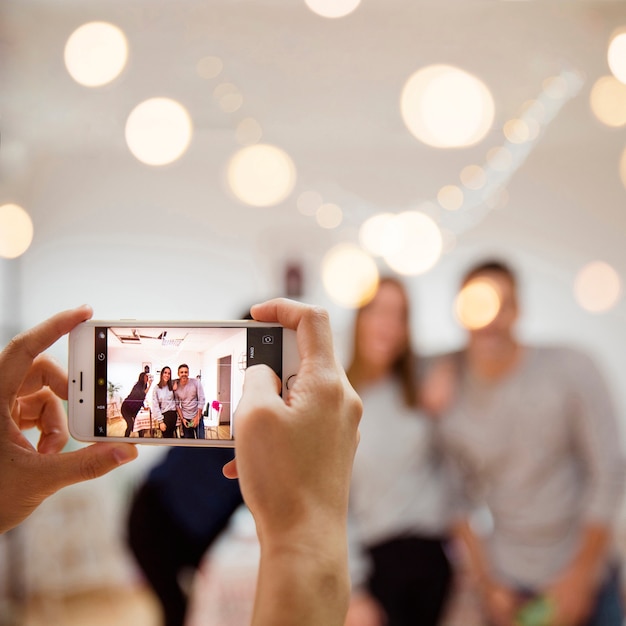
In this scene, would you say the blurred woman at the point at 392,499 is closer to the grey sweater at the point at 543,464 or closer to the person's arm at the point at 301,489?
the grey sweater at the point at 543,464

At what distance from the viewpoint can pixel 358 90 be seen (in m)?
1.56

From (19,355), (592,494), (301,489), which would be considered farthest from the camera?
(592,494)

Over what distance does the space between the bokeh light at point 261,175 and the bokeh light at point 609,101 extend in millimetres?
903

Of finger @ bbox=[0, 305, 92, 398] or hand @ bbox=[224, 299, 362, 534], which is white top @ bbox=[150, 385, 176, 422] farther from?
hand @ bbox=[224, 299, 362, 534]

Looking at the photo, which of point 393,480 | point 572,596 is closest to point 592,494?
point 572,596

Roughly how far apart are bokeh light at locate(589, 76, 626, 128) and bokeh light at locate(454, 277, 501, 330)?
0.60 meters

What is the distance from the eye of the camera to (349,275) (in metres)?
1.58

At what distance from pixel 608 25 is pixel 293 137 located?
0.95 meters

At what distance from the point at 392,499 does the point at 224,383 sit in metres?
0.95

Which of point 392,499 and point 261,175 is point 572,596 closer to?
point 392,499

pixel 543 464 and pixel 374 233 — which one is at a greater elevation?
pixel 374 233

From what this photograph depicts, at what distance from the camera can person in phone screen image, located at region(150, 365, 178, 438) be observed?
0.65m

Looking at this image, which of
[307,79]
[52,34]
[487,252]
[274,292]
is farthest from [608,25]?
[52,34]

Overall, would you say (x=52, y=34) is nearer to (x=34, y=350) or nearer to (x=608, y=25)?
(x=34, y=350)
